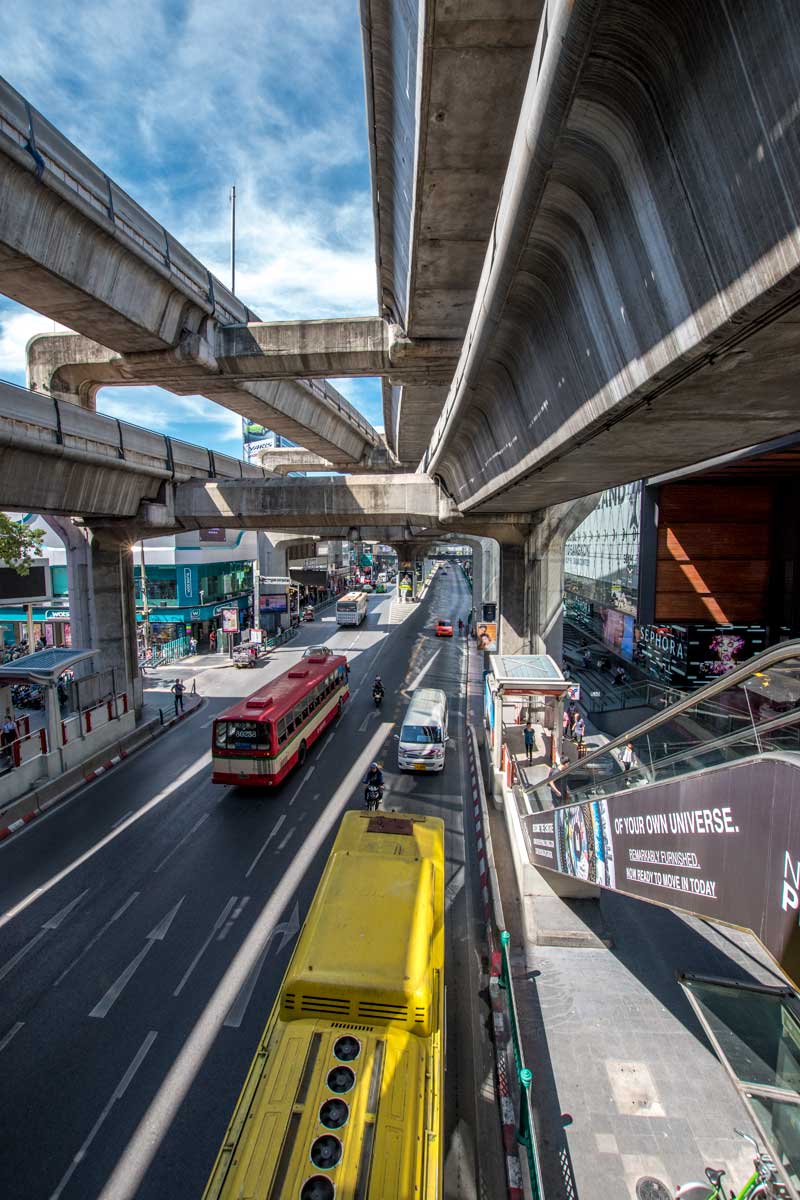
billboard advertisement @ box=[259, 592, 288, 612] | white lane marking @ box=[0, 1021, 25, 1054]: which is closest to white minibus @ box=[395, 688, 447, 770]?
white lane marking @ box=[0, 1021, 25, 1054]

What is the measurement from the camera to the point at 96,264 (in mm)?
10562

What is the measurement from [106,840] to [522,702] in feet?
36.4

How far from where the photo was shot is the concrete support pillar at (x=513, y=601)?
2223 cm

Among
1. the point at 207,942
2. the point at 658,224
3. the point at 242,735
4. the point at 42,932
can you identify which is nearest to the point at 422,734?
the point at 242,735

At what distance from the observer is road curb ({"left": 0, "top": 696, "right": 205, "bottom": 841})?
47.8 ft

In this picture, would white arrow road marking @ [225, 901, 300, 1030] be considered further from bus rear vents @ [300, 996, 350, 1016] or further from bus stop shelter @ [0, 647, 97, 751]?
bus stop shelter @ [0, 647, 97, 751]

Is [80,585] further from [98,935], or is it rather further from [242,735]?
[98,935]

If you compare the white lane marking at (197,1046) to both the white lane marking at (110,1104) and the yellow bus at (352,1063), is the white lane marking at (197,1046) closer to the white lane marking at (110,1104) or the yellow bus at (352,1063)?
the white lane marking at (110,1104)

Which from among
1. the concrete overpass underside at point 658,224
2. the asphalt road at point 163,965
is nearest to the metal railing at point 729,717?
the concrete overpass underside at point 658,224

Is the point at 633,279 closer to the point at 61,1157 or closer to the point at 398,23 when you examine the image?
the point at 398,23

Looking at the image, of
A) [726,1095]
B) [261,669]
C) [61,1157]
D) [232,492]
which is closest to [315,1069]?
[61,1157]

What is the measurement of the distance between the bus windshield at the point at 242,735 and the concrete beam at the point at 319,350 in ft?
29.6

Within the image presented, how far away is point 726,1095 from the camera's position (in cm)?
705

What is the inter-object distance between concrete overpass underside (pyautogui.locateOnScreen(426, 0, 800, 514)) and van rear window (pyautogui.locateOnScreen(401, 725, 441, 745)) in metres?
12.6
